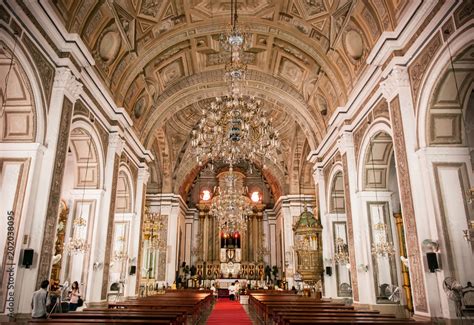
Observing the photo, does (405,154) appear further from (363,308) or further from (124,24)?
(124,24)

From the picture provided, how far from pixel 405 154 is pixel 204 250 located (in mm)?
19055

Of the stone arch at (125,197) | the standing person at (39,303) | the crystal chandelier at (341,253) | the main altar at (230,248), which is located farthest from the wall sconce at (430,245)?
the main altar at (230,248)

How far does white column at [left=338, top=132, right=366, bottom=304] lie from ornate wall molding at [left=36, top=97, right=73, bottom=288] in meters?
7.58

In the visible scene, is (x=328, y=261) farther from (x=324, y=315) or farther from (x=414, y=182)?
(x=324, y=315)

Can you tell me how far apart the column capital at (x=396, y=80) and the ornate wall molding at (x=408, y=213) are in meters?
0.19

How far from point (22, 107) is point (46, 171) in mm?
1325

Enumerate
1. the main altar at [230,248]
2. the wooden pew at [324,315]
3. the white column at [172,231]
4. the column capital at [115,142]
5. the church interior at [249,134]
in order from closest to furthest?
1. the wooden pew at [324,315]
2. the church interior at [249,134]
3. the column capital at [115,142]
4. the white column at [172,231]
5. the main altar at [230,248]

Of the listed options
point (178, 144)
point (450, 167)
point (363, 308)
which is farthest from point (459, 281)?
point (178, 144)

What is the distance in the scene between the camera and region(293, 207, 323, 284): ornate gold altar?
1414cm

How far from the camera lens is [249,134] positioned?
9281 mm

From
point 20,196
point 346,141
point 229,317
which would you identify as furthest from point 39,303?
point 346,141

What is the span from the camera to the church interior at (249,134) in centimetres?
661

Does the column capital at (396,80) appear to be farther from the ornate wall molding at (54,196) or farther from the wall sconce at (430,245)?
the ornate wall molding at (54,196)

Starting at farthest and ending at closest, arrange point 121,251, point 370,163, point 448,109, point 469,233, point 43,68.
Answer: point 121,251 → point 370,163 → point 43,68 → point 448,109 → point 469,233
